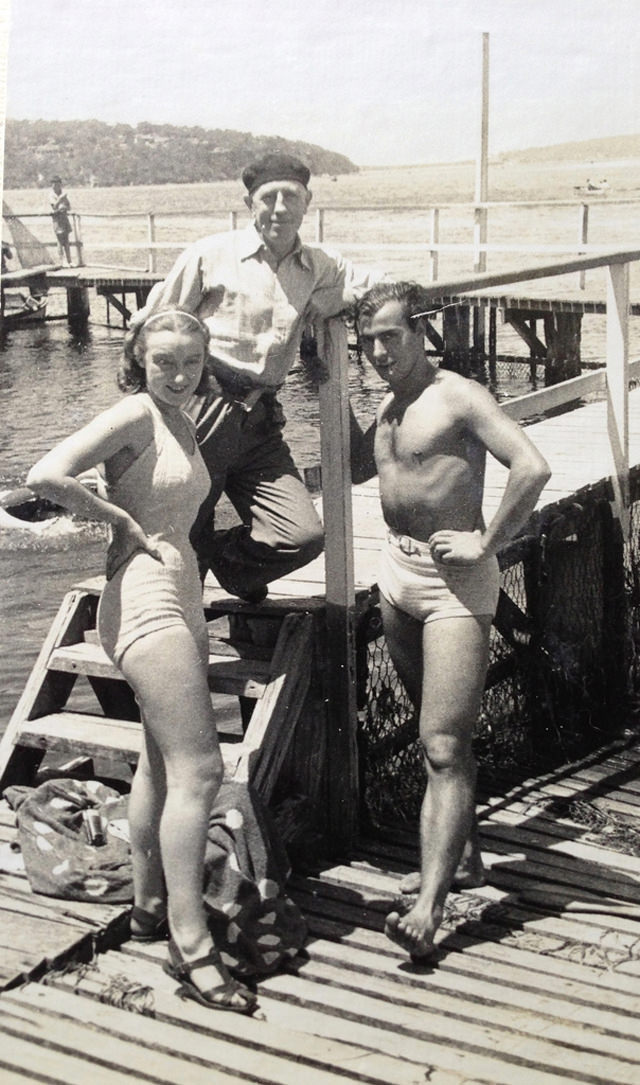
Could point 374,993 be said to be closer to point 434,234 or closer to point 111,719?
point 111,719

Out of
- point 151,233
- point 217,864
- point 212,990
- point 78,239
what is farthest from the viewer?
point 78,239

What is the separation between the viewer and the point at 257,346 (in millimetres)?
4332

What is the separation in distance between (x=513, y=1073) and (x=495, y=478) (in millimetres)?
3483

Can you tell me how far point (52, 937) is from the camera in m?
3.82

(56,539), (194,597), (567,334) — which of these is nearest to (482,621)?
(194,597)

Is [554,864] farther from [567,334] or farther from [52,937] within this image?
[567,334]

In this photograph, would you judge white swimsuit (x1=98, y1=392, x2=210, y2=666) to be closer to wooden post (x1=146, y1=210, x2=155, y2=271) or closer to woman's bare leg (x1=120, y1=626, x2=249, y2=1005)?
woman's bare leg (x1=120, y1=626, x2=249, y2=1005)

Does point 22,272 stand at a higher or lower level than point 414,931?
higher

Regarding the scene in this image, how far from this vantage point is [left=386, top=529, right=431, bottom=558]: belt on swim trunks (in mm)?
4070

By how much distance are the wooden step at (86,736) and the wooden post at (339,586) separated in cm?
42

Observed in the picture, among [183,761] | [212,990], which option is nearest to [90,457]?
[183,761]

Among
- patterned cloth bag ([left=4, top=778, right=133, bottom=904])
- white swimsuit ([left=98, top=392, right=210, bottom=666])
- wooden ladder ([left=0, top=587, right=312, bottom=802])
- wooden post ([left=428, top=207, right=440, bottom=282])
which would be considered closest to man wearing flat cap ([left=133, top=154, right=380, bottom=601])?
wooden ladder ([left=0, top=587, right=312, bottom=802])

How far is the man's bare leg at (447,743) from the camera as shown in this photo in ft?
12.7

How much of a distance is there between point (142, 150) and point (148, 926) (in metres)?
6.31
